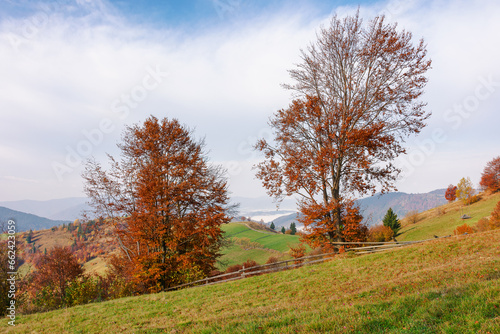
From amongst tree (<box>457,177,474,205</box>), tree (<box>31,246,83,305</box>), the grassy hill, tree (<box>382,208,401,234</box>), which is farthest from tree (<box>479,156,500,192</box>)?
tree (<box>31,246,83,305</box>)

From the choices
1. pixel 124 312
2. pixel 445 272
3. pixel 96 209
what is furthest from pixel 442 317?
pixel 96 209

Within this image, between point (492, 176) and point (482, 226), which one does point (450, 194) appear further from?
point (482, 226)

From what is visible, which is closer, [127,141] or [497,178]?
[127,141]

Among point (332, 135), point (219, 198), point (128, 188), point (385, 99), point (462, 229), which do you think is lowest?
point (462, 229)

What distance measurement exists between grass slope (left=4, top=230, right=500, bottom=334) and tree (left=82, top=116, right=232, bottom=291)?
17.4 feet

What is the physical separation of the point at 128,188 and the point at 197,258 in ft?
26.4

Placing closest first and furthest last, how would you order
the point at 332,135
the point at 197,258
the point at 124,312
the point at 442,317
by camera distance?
the point at 442,317
the point at 124,312
the point at 332,135
the point at 197,258

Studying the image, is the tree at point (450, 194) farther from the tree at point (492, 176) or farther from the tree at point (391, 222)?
the tree at point (391, 222)

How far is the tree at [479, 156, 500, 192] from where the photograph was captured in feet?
244

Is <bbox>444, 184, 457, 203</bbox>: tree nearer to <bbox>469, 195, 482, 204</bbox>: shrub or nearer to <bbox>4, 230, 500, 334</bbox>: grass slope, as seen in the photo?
<bbox>469, 195, 482, 204</bbox>: shrub

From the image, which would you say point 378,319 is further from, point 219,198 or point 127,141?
point 127,141

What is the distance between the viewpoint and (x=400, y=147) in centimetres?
1827

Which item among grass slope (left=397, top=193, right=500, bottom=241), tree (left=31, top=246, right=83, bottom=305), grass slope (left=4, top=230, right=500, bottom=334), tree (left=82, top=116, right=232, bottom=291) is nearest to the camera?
grass slope (left=4, top=230, right=500, bottom=334)

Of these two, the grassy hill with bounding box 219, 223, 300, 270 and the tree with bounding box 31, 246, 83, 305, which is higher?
the tree with bounding box 31, 246, 83, 305
